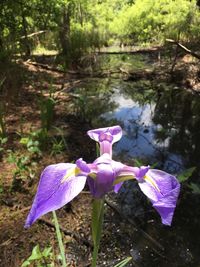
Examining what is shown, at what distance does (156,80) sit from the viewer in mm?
8641

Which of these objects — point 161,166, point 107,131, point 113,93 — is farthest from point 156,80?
point 107,131

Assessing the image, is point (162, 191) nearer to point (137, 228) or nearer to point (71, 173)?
point (71, 173)

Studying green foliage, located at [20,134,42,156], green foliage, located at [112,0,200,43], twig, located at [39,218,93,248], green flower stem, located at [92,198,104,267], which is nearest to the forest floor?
twig, located at [39,218,93,248]

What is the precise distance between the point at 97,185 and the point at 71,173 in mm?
82

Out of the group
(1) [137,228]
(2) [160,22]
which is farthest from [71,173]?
(2) [160,22]

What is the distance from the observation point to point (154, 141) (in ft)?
15.8

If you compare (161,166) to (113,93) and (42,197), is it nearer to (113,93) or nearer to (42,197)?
(42,197)

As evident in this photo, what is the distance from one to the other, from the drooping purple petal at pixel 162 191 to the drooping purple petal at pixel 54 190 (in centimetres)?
18

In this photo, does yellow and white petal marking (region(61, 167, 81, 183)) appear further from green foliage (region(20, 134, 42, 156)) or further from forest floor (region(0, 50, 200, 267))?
green foliage (region(20, 134, 42, 156))

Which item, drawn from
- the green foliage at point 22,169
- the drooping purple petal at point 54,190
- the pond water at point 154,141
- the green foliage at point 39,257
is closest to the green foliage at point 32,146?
the green foliage at point 22,169

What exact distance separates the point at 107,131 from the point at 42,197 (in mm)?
398

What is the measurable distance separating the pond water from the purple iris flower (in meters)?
1.88

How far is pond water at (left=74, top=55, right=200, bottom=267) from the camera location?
106 inches

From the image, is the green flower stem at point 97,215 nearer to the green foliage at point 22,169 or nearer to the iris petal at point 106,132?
the iris petal at point 106,132
